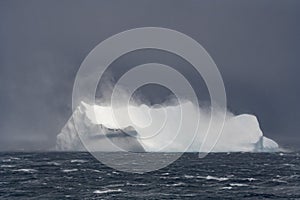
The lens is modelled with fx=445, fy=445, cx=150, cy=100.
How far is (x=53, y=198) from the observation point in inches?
2557

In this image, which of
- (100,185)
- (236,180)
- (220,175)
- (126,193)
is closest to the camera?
(126,193)

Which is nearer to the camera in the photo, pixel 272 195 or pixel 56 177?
pixel 272 195

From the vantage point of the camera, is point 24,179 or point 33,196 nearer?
point 33,196

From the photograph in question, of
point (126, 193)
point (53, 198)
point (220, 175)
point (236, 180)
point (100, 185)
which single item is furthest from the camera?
point (220, 175)

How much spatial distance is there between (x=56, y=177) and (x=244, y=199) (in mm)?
42346

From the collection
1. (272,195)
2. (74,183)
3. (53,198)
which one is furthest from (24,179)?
(272,195)

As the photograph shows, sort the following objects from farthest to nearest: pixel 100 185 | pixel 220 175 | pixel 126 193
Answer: pixel 220 175 < pixel 100 185 < pixel 126 193

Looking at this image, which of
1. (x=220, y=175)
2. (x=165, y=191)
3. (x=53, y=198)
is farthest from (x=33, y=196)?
(x=220, y=175)

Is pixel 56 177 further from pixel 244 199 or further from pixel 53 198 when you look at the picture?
pixel 244 199

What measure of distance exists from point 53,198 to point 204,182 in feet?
102

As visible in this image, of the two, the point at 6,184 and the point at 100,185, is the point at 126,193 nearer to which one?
the point at 100,185

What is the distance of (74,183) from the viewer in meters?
81.9

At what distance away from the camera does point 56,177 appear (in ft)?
300

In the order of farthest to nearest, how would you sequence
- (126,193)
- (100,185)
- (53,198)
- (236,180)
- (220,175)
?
(220,175)
(236,180)
(100,185)
(126,193)
(53,198)
